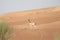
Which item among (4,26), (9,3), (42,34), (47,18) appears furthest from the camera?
(9,3)

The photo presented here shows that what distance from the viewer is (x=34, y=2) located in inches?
53.6

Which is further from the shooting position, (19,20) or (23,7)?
(23,7)

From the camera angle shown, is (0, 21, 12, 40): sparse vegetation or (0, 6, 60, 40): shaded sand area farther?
(0, 6, 60, 40): shaded sand area

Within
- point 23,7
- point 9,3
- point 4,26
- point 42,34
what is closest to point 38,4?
point 23,7

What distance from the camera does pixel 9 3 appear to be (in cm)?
131

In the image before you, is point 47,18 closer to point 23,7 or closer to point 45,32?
point 45,32

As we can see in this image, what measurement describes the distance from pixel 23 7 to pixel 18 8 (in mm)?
47

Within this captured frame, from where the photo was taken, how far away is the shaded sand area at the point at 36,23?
3.54ft

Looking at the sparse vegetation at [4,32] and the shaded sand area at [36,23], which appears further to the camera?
the shaded sand area at [36,23]

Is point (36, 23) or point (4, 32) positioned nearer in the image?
point (4, 32)

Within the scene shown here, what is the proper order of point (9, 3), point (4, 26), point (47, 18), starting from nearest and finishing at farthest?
1. point (4, 26)
2. point (47, 18)
3. point (9, 3)

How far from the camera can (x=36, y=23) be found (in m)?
1.17

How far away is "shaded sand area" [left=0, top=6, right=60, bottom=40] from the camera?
108 cm

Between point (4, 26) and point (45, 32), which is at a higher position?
point (4, 26)
